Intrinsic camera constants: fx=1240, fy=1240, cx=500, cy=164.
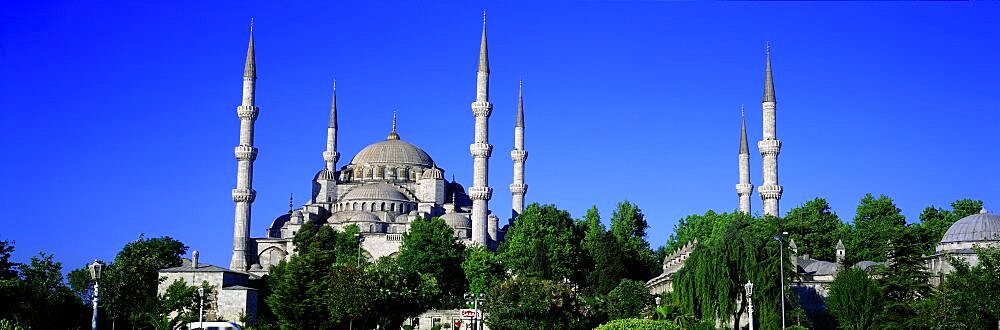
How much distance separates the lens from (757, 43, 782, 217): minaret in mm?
64562

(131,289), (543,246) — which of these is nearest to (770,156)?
(543,246)

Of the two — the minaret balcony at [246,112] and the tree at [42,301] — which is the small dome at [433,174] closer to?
the minaret balcony at [246,112]

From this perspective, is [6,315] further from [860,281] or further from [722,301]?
[860,281]

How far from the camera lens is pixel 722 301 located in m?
39.7

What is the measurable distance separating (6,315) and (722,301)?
70.9ft

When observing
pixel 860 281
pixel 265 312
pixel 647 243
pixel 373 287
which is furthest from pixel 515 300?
pixel 647 243

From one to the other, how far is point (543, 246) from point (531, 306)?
2047cm

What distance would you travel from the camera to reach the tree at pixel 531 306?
39031 millimetres

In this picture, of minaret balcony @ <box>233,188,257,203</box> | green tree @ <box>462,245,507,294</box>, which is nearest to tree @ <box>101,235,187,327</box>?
minaret balcony @ <box>233,188,257,203</box>

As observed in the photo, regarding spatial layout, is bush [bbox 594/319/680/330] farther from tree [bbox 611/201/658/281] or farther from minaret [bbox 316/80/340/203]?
minaret [bbox 316/80/340/203]

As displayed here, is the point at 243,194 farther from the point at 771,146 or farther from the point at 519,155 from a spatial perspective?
the point at 771,146

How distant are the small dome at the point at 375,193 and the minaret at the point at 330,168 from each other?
172 centimetres

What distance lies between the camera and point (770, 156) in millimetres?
64688

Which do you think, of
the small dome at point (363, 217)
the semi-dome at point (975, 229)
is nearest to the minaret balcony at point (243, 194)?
the small dome at point (363, 217)
